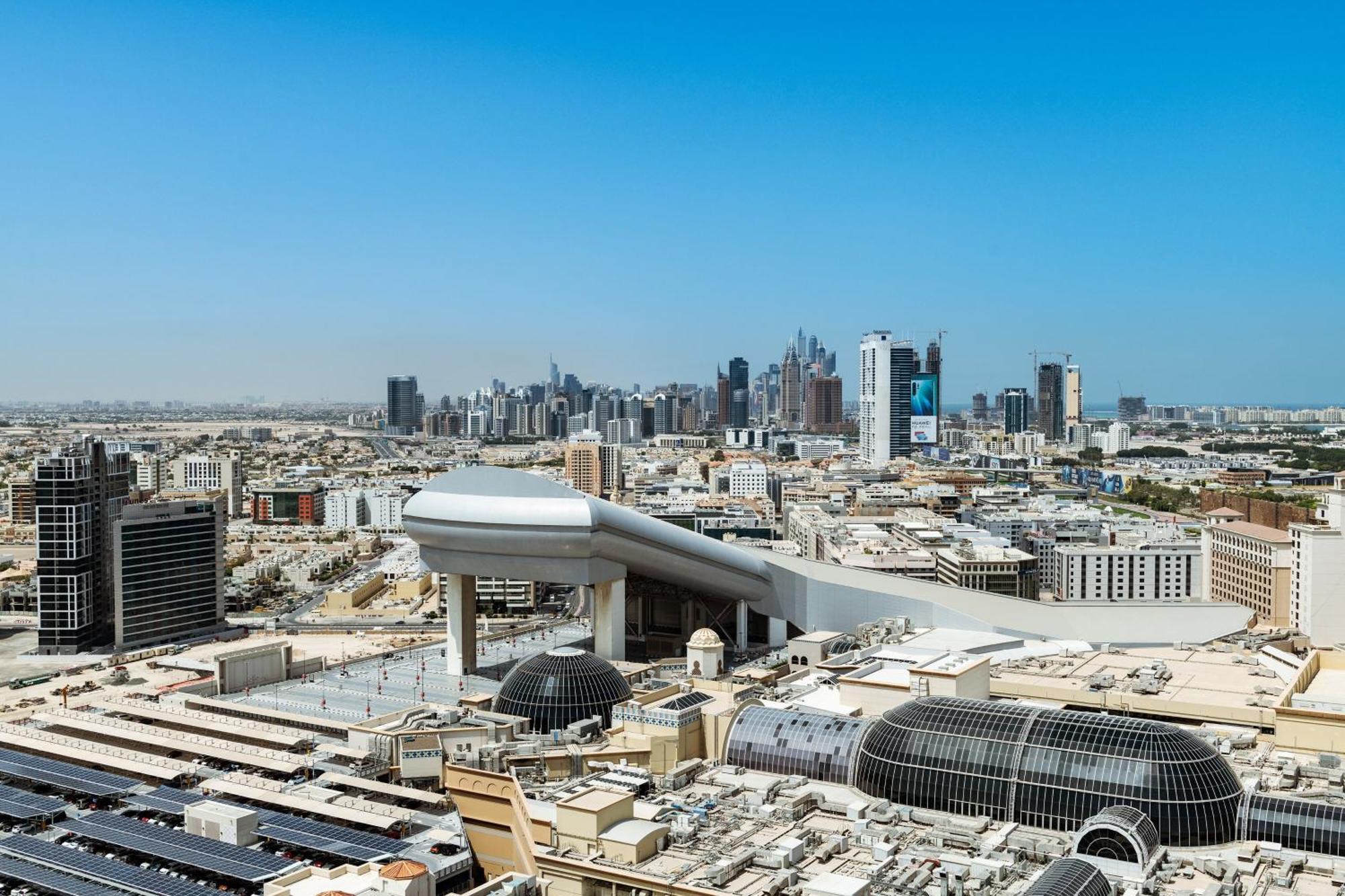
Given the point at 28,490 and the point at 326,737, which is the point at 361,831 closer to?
the point at 326,737

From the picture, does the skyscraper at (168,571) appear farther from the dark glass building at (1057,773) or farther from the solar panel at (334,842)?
the dark glass building at (1057,773)

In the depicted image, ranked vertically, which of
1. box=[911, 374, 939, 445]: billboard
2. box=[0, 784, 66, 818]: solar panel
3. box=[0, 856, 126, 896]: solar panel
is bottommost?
box=[0, 856, 126, 896]: solar panel

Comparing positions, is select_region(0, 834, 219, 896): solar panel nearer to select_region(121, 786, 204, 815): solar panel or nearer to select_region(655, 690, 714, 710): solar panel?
select_region(121, 786, 204, 815): solar panel

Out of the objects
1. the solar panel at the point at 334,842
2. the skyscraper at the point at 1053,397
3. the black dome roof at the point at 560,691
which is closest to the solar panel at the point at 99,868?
the solar panel at the point at 334,842

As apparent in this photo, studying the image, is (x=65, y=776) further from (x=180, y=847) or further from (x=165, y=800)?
(x=180, y=847)

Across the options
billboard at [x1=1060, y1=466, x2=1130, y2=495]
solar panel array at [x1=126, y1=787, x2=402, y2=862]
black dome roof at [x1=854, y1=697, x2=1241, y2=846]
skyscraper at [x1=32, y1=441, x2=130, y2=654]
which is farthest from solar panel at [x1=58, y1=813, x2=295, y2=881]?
billboard at [x1=1060, y1=466, x2=1130, y2=495]

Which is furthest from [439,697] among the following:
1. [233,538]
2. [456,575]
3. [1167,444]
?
[1167,444]
